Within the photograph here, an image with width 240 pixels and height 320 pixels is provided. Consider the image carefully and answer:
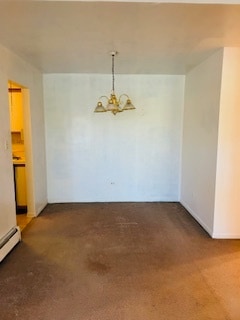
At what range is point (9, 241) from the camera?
311cm

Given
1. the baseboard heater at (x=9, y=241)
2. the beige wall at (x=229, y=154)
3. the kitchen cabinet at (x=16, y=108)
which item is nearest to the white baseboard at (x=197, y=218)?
the beige wall at (x=229, y=154)

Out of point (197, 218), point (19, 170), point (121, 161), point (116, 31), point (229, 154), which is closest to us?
point (116, 31)


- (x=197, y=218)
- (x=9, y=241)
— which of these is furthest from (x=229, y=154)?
(x=9, y=241)

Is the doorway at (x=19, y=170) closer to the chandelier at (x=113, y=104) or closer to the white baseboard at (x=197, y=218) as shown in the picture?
the chandelier at (x=113, y=104)

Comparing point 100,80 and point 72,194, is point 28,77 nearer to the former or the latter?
point 100,80

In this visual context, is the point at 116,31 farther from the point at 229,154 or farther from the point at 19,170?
the point at 19,170

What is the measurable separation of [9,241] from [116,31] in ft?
8.65

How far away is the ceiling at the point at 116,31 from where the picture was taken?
2.07 m

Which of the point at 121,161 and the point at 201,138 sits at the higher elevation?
the point at 201,138

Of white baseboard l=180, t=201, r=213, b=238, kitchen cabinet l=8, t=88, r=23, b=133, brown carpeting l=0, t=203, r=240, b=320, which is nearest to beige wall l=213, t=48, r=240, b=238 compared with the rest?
white baseboard l=180, t=201, r=213, b=238

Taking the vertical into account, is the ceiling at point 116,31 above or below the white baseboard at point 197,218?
above

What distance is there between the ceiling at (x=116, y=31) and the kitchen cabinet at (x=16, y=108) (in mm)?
895

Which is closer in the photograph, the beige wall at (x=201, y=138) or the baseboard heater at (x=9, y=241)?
the baseboard heater at (x=9, y=241)

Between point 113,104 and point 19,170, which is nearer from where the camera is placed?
point 113,104
